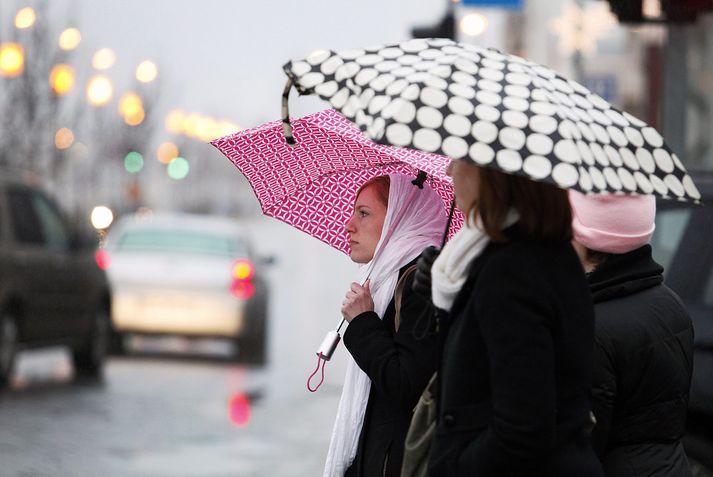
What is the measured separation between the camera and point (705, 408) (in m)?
4.83

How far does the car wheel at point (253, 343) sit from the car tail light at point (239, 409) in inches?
117

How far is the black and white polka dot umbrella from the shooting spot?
9.61 feet

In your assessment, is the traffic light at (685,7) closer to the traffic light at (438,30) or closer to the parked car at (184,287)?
the traffic light at (438,30)

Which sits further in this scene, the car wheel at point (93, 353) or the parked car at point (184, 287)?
the parked car at point (184, 287)

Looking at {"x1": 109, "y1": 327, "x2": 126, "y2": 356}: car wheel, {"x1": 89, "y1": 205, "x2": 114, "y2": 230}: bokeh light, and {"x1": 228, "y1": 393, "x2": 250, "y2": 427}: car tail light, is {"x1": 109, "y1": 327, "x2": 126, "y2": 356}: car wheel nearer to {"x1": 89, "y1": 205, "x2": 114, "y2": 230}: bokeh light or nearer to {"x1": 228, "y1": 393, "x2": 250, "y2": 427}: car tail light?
{"x1": 228, "y1": 393, "x2": 250, "y2": 427}: car tail light

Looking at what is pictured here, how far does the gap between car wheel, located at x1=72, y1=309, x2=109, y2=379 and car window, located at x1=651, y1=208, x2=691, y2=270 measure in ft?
28.7

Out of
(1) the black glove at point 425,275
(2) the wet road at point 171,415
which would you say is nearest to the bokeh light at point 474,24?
(2) the wet road at point 171,415

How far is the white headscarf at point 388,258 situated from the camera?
3.90m

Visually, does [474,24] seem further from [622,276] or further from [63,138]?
[63,138]

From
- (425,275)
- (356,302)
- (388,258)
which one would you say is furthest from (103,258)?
(425,275)

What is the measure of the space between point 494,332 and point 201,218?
14.1 m

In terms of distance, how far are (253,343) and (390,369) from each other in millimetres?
12478

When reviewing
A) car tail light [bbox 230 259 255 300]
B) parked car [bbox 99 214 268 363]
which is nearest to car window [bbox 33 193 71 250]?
parked car [bbox 99 214 268 363]

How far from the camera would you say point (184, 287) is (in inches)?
599
